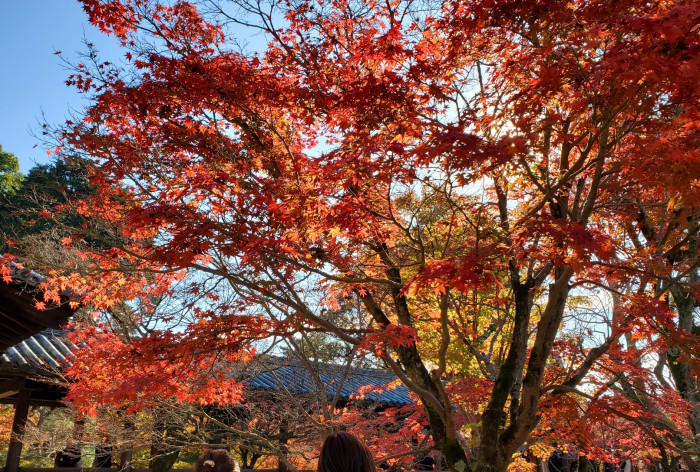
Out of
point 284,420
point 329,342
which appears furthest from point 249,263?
point 329,342

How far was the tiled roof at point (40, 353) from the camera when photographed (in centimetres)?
730

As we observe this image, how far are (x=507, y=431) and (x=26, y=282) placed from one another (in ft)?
17.3

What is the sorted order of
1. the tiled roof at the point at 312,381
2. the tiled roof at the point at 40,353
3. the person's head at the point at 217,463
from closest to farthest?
the person's head at the point at 217,463
the tiled roof at the point at 40,353
the tiled roof at the point at 312,381

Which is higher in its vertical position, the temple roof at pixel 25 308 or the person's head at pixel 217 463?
the temple roof at pixel 25 308

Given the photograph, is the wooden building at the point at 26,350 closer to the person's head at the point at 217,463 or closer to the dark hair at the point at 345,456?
the person's head at the point at 217,463

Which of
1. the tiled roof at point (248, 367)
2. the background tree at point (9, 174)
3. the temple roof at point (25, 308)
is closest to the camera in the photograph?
the temple roof at point (25, 308)

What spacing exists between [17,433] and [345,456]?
815 centimetres

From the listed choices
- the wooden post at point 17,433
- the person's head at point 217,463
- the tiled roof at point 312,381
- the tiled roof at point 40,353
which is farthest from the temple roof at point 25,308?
the tiled roof at point 312,381

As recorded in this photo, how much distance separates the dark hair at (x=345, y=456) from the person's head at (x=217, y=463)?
1.33 m

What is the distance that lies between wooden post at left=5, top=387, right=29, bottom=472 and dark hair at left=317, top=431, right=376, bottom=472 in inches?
306

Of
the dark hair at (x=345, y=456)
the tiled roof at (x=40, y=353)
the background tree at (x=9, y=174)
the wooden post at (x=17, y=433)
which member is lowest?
the wooden post at (x=17, y=433)

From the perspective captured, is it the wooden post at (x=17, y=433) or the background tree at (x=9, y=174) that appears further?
the background tree at (x=9, y=174)

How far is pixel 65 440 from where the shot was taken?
27.3ft

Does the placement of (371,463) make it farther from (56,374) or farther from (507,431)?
(56,374)
